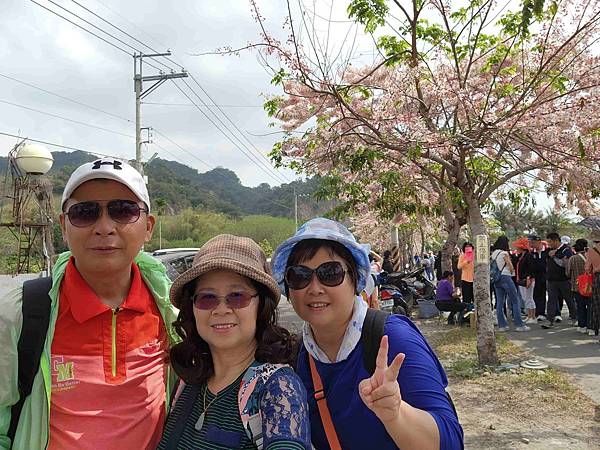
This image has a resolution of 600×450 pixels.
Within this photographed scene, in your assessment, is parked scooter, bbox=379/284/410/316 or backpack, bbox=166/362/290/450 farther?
parked scooter, bbox=379/284/410/316

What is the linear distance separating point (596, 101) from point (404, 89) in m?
2.50

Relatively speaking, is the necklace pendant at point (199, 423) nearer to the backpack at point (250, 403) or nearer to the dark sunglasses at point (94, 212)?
the backpack at point (250, 403)

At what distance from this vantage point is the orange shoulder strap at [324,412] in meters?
1.62

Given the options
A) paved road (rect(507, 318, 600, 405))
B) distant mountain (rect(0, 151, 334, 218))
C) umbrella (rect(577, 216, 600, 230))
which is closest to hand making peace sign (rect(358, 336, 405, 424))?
paved road (rect(507, 318, 600, 405))

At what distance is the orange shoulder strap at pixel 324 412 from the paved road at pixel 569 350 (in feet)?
15.7

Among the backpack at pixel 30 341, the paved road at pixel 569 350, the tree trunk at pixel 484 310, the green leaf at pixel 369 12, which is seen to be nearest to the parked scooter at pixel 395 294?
the paved road at pixel 569 350

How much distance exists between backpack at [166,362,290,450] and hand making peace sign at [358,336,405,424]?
0.97 feet

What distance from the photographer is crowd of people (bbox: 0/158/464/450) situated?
152 centimetres

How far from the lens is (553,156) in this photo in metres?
7.33

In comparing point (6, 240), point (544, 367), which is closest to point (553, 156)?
point (544, 367)

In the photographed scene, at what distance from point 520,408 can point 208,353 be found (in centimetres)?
453

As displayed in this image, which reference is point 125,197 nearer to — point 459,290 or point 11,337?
point 11,337

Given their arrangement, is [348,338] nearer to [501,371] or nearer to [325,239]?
[325,239]

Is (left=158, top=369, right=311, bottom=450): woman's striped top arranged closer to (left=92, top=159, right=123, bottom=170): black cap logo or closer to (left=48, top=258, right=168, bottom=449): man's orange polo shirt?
(left=48, top=258, right=168, bottom=449): man's orange polo shirt
